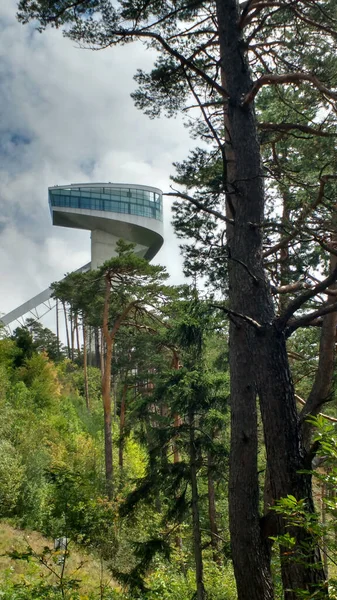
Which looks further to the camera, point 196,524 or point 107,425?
point 107,425

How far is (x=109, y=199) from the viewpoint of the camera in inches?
1623

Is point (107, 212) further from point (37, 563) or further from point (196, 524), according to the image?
point (196, 524)

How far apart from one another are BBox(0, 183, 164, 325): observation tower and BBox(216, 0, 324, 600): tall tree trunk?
36.7 m

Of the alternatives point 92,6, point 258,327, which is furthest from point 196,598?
point 92,6

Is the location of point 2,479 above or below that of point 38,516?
above

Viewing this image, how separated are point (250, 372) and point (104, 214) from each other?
37514 millimetres

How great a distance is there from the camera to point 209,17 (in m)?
5.68

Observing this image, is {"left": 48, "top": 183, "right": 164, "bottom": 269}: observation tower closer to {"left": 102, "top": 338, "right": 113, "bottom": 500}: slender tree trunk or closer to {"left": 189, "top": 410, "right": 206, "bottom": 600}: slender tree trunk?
{"left": 102, "top": 338, "right": 113, "bottom": 500}: slender tree trunk

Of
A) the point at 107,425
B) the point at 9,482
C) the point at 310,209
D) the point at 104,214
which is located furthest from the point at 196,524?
the point at 104,214

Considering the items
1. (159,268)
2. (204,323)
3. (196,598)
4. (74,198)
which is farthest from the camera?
(74,198)

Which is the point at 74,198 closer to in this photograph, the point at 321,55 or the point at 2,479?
the point at 2,479

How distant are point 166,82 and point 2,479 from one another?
451 inches

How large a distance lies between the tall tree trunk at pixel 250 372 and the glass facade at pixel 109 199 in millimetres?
36725

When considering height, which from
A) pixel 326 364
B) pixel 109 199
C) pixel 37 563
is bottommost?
pixel 37 563
